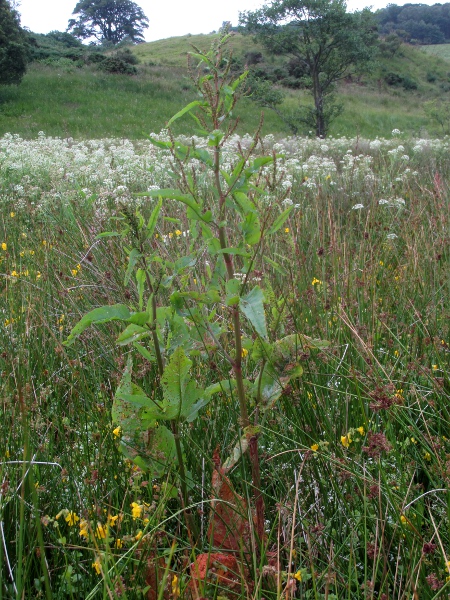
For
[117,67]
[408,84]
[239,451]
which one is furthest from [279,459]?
[408,84]

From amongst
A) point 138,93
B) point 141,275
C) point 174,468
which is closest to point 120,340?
point 141,275

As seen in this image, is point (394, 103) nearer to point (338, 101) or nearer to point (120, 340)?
point (338, 101)

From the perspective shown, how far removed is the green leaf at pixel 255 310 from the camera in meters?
1.06

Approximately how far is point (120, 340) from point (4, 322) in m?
1.55

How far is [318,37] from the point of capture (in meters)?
20.3

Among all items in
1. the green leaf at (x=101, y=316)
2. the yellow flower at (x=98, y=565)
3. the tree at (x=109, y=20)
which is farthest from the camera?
the tree at (x=109, y=20)

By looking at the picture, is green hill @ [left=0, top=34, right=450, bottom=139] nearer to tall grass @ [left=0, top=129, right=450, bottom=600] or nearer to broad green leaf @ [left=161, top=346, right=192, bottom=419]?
tall grass @ [left=0, top=129, right=450, bottom=600]

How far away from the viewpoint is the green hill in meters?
19.9

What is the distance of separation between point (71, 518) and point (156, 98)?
26796 millimetres

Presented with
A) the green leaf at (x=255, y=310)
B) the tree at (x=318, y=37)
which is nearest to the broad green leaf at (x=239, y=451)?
the green leaf at (x=255, y=310)

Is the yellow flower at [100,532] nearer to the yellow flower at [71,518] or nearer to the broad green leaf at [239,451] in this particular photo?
the yellow flower at [71,518]

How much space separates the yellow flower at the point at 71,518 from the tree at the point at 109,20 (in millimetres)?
60540

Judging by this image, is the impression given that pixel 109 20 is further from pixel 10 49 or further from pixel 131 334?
pixel 131 334

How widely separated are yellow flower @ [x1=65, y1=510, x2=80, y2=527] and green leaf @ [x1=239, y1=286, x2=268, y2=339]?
67 cm
